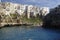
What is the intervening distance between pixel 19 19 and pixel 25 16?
7647 mm

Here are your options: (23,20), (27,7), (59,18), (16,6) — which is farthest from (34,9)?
(59,18)

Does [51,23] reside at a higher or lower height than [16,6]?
lower

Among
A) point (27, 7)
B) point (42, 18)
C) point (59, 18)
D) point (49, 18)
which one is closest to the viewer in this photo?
point (59, 18)

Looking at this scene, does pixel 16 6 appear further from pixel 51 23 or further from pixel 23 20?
pixel 51 23

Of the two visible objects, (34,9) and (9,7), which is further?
(34,9)

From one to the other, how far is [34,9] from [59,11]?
883 inches

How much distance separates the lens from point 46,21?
90.1m

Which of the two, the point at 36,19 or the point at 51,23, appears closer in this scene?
the point at 51,23

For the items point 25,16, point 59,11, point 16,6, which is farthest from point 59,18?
point 16,6

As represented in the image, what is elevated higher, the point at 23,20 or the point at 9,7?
the point at 9,7

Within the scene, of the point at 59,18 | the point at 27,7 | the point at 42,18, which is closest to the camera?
the point at 59,18

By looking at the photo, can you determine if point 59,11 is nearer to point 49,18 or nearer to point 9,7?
point 49,18

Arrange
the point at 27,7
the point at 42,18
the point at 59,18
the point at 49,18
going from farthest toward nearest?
the point at 27,7
the point at 42,18
the point at 49,18
the point at 59,18

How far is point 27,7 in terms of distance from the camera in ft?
342
